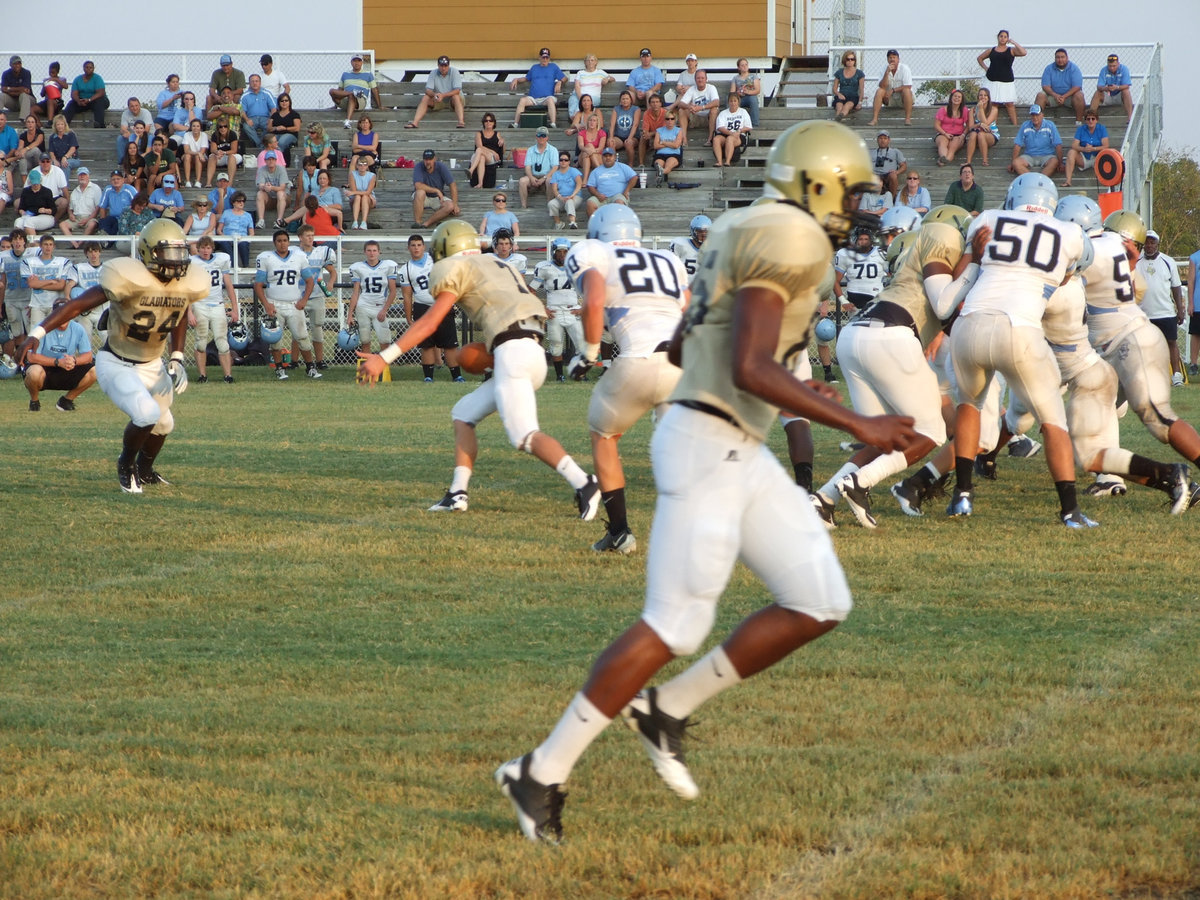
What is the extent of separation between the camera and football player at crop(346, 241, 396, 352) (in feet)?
69.4

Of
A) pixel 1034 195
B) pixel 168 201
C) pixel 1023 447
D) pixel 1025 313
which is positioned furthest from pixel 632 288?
pixel 168 201

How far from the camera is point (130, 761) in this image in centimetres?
425

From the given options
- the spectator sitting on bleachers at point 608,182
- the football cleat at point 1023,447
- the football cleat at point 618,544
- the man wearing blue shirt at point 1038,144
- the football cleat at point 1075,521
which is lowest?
the football cleat at point 1023,447

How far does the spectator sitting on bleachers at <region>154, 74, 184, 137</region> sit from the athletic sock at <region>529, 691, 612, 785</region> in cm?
2450

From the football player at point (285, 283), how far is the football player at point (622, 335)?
13.3 m

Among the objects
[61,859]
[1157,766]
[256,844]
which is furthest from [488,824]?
[1157,766]

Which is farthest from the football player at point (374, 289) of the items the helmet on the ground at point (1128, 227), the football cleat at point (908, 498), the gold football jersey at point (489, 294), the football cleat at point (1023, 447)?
the football cleat at point (908, 498)

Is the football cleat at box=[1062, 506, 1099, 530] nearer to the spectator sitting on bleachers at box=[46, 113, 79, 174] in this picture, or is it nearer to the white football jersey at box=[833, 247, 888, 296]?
the white football jersey at box=[833, 247, 888, 296]

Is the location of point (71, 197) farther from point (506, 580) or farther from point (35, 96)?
point (506, 580)

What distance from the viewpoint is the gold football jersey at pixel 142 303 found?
9531 mm

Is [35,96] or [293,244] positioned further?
[35,96]

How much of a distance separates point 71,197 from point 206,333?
18.2 feet

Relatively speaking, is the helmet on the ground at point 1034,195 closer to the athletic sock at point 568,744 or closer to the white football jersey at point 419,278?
the athletic sock at point 568,744

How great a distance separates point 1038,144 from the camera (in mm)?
22859
